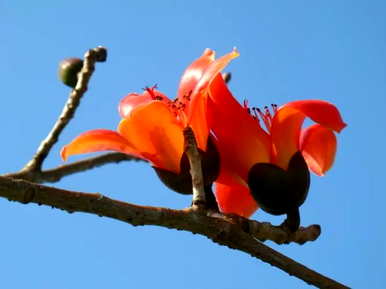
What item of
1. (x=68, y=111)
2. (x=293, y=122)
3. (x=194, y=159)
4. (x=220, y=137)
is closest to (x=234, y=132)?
(x=220, y=137)

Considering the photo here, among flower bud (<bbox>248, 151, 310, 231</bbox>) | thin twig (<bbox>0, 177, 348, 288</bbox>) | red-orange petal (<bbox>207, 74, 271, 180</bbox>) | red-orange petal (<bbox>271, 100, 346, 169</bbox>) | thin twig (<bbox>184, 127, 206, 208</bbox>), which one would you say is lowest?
thin twig (<bbox>0, 177, 348, 288</bbox>)

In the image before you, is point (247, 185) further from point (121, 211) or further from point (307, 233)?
point (121, 211)

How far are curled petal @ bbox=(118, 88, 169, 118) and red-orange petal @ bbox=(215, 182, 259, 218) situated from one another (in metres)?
0.27

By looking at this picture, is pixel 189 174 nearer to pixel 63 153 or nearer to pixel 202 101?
pixel 202 101

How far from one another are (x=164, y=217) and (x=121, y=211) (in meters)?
0.11

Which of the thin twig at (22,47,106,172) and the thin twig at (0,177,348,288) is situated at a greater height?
the thin twig at (22,47,106,172)

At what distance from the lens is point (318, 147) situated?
183 centimetres

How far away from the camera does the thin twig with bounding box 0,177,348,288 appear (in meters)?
1.09

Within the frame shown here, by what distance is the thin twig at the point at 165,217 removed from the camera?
1089 millimetres

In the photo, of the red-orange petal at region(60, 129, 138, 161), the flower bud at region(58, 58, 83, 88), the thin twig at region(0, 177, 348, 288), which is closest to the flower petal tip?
the red-orange petal at region(60, 129, 138, 161)

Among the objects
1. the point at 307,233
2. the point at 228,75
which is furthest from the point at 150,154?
the point at 228,75

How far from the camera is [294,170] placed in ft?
5.56

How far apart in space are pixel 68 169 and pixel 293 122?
108 centimetres

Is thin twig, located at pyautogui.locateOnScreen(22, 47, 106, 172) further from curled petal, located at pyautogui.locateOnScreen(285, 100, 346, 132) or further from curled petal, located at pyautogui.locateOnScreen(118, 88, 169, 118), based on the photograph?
curled petal, located at pyautogui.locateOnScreen(285, 100, 346, 132)
